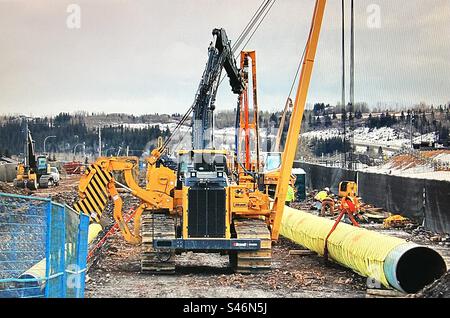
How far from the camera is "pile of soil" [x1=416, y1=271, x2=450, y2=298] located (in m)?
9.50

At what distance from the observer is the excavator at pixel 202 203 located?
14.0 metres

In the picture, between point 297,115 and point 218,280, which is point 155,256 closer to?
point 218,280

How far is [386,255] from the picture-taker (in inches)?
458

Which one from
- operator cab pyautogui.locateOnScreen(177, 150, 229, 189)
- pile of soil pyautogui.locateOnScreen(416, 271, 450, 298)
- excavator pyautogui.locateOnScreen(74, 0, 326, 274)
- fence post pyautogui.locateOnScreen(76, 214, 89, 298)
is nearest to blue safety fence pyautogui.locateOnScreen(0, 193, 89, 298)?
fence post pyautogui.locateOnScreen(76, 214, 89, 298)

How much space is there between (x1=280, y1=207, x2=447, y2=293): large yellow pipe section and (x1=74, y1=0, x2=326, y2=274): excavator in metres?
1.26

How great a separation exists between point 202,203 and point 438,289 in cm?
530

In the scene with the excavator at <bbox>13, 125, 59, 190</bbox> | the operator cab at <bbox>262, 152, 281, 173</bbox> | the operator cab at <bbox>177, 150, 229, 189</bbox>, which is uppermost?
the operator cab at <bbox>177, 150, 229, 189</bbox>

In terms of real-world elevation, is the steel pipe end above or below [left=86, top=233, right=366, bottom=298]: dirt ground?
above

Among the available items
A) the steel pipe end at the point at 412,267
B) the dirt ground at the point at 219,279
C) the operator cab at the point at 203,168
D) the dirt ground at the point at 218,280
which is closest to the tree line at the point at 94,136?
the operator cab at the point at 203,168

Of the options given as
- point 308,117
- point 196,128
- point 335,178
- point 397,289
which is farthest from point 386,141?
point 397,289

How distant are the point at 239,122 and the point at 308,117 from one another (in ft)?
92.7

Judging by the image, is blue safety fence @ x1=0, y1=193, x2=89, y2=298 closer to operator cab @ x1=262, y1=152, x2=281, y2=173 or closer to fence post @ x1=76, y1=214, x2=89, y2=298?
fence post @ x1=76, y1=214, x2=89, y2=298

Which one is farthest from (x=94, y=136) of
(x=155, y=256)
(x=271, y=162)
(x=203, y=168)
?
(x=155, y=256)
